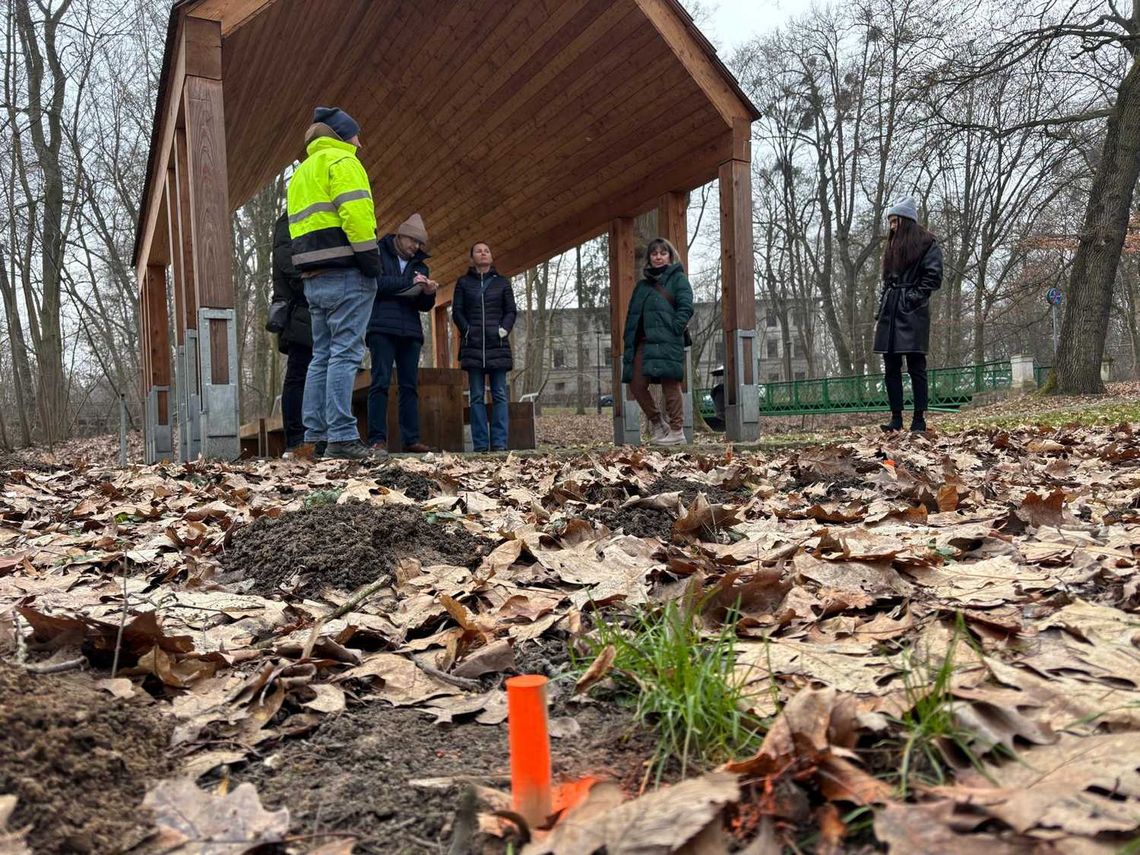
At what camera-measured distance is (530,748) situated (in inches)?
38.8

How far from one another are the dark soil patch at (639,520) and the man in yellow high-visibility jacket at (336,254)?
2627mm

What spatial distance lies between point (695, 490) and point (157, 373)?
35.1 feet

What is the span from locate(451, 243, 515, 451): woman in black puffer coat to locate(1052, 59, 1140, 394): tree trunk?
37.0ft

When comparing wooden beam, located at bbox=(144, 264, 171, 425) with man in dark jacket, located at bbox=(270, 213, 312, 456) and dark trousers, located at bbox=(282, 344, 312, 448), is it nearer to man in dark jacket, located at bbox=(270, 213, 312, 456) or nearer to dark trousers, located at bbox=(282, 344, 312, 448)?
dark trousers, located at bbox=(282, 344, 312, 448)

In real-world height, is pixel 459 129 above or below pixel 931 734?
above

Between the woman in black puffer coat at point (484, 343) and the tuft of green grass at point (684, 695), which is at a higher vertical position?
the woman in black puffer coat at point (484, 343)

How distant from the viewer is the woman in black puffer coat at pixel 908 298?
7152mm

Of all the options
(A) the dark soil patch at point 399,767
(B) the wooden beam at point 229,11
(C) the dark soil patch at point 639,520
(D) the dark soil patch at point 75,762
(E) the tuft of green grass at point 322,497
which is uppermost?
(B) the wooden beam at point 229,11

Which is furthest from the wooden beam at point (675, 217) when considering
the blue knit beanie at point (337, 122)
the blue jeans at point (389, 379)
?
the blue knit beanie at point (337, 122)

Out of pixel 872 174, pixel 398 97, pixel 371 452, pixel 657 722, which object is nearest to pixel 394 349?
pixel 371 452

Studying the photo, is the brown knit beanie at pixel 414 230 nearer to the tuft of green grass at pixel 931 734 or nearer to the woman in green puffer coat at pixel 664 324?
the woman in green puffer coat at pixel 664 324

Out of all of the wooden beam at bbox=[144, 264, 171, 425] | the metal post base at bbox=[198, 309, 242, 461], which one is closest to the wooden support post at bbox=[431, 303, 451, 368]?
the wooden beam at bbox=[144, 264, 171, 425]

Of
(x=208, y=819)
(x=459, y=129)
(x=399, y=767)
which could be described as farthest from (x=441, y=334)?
(x=208, y=819)

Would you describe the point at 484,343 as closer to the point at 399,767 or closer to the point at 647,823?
the point at 399,767
